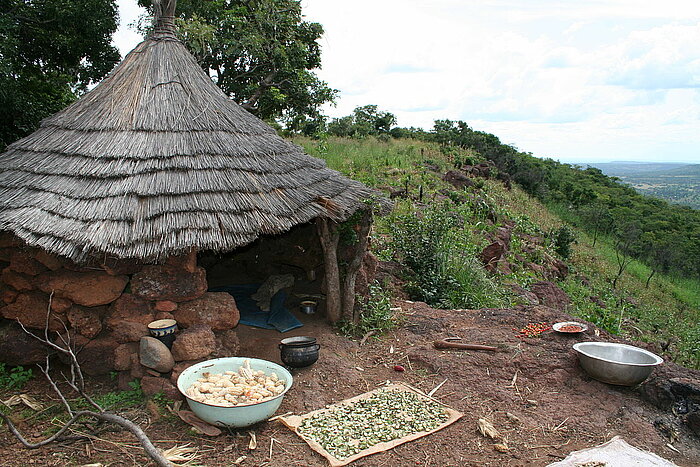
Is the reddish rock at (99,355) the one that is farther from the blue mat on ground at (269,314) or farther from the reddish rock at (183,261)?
the blue mat on ground at (269,314)

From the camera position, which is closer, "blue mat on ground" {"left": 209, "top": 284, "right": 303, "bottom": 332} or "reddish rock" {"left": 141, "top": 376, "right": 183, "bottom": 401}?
"reddish rock" {"left": 141, "top": 376, "right": 183, "bottom": 401}

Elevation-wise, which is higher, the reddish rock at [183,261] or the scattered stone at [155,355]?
the reddish rock at [183,261]

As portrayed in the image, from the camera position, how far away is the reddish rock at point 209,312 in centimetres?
469

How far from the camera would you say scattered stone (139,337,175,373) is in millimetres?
4336

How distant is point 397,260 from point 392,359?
9.12ft

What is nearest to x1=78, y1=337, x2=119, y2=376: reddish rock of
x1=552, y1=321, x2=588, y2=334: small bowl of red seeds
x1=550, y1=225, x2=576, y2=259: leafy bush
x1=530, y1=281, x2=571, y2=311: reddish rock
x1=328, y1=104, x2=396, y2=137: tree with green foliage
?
x1=552, y1=321, x2=588, y2=334: small bowl of red seeds

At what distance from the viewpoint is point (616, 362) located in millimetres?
4434

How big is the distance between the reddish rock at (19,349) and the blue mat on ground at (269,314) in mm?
1915

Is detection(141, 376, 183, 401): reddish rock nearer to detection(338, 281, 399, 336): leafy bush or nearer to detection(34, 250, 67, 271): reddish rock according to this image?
detection(34, 250, 67, 271): reddish rock

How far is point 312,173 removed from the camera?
5809 millimetres

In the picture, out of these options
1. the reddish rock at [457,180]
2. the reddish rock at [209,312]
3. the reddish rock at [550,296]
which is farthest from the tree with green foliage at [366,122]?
the reddish rock at [209,312]

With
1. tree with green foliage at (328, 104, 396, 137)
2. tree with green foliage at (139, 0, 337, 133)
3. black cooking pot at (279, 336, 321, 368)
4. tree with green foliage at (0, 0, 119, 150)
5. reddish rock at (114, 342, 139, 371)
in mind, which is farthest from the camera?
tree with green foliage at (328, 104, 396, 137)

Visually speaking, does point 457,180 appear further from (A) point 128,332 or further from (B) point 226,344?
(A) point 128,332

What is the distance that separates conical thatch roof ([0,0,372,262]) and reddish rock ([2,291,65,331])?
684 millimetres
